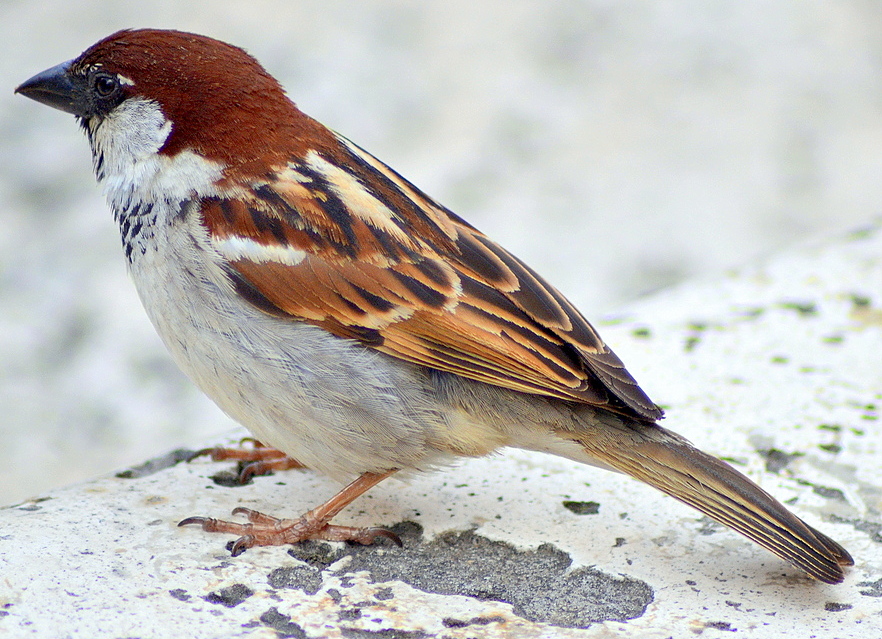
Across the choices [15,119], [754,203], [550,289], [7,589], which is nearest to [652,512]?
[550,289]

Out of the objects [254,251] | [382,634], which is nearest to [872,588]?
[382,634]

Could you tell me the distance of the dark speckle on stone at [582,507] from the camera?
3367 millimetres

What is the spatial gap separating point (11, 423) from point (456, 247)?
121 inches

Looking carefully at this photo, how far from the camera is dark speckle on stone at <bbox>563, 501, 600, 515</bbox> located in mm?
3367

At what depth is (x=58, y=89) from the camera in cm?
347

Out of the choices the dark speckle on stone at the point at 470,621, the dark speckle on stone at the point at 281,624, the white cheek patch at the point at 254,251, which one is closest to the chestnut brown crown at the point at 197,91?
the white cheek patch at the point at 254,251

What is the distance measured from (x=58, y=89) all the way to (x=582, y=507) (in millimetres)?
2197

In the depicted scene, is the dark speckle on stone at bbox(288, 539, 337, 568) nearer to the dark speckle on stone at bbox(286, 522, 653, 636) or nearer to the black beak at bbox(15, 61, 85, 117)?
the dark speckle on stone at bbox(286, 522, 653, 636)

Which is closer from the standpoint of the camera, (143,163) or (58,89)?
(143,163)

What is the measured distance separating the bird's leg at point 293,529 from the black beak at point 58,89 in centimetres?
143

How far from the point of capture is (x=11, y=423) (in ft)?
17.5

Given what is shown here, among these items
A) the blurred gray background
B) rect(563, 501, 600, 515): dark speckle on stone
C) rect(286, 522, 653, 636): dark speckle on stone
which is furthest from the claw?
the blurred gray background

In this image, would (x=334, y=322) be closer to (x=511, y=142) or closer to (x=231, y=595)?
(x=231, y=595)

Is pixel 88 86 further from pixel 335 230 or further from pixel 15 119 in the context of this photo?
pixel 15 119
